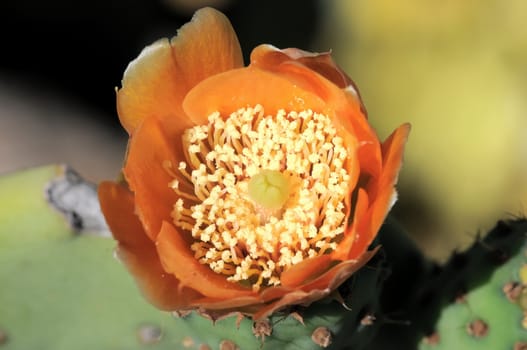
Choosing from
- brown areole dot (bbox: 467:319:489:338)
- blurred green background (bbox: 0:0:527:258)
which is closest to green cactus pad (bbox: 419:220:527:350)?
brown areole dot (bbox: 467:319:489:338)

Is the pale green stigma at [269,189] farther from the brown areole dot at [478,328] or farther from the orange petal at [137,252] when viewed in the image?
the brown areole dot at [478,328]

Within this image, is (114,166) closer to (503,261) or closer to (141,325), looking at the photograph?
(141,325)

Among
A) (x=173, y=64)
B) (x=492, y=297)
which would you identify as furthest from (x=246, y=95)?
(x=492, y=297)

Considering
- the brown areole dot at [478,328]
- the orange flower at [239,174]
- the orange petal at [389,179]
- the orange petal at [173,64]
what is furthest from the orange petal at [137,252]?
the brown areole dot at [478,328]

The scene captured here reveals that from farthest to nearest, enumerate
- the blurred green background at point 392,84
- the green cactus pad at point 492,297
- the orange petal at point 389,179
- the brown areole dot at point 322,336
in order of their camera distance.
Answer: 1. the blurred green background at point 392,84
2. the green cactus pad at point 492,297
3. the brown areole dot at point 322,336
4. the orange petal at point 389,179

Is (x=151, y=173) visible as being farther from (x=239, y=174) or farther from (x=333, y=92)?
(x=333, y=92)

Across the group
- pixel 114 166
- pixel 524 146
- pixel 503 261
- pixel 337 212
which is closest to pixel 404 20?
pixel 524 146

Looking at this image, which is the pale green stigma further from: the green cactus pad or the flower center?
the green cactus pad
